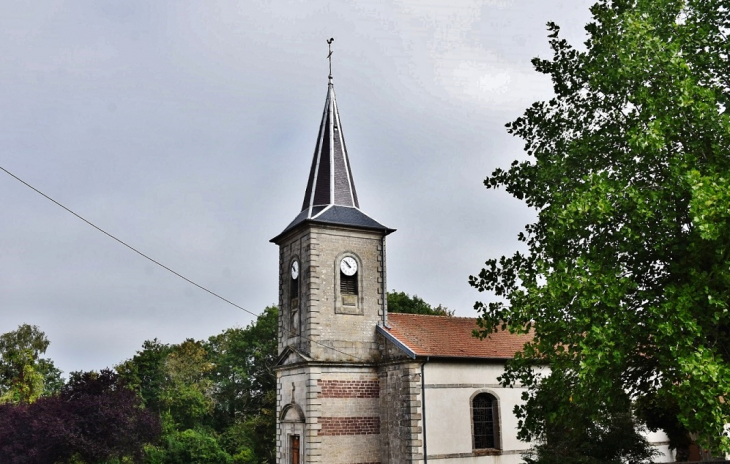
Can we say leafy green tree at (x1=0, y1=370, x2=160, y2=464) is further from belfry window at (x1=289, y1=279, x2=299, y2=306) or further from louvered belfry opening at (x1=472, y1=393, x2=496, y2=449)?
louvered belfry opening at (x1=472, y1=393, x2=496, y2=449)

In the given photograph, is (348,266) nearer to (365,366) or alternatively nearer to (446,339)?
(365,366)

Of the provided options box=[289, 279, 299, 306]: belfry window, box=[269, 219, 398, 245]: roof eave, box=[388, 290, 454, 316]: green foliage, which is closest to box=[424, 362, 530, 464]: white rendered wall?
box=[269, 219, 398, 245]: roof eave

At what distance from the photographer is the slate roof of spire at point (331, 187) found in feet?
75.2

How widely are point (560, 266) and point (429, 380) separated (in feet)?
33.8

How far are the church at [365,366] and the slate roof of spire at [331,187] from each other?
53 mm

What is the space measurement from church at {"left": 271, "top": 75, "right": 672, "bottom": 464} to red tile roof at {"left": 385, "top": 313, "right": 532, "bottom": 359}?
0.20ft

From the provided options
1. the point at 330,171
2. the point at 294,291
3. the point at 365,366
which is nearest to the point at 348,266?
the point at 294,291

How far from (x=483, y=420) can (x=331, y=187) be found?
9.90m

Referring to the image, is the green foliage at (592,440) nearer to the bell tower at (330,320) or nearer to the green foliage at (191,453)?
the bell tower at (330,320)

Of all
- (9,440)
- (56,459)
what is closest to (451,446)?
(56,459)

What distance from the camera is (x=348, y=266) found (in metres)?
22.6

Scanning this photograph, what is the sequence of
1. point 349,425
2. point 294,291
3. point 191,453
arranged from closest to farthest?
1. point 349,425
2. point 294,291
3. point 191,453

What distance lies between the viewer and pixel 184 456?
34.0 metres

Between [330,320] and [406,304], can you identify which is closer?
[330,320]
